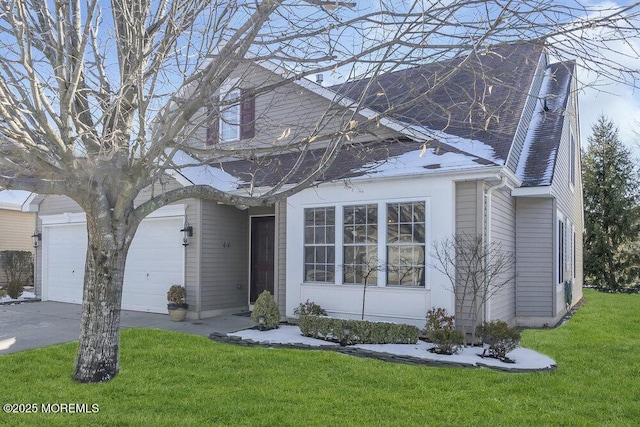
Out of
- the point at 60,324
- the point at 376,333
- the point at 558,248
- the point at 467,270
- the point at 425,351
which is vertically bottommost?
the point at 60,324

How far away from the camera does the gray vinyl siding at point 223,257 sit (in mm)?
11117

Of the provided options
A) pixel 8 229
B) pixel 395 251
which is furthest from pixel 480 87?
pixel 8 229

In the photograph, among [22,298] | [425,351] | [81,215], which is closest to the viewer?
[425,351]

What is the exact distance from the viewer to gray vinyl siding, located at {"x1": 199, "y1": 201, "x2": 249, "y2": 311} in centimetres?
1112

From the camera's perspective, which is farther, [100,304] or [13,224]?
[13,224]

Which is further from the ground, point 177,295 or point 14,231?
point 14,231

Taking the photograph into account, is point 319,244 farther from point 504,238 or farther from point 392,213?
point 504,238

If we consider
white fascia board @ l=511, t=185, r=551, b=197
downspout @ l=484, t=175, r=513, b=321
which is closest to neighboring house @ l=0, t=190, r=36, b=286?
downspout @ l=484, t=175, r=513, b=321

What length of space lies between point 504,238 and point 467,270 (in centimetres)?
214

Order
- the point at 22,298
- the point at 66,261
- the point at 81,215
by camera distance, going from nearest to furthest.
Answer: the point at 81,215
the point at 66,261
the point at 22,298

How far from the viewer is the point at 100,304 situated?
564 cm

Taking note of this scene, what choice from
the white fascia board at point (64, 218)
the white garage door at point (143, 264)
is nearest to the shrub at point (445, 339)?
the white garage door at point (143, 264)

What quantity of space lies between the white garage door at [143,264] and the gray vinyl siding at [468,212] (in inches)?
243

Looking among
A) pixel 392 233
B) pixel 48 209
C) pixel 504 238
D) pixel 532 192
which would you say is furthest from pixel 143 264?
pixel 532 192
